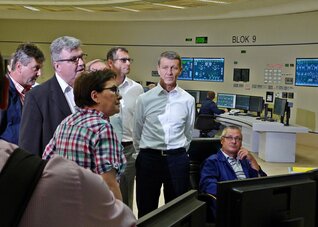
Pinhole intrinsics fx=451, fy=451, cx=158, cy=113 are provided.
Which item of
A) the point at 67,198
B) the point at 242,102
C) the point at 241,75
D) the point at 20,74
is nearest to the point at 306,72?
the point at 242,102

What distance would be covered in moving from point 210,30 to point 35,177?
11.7 metres

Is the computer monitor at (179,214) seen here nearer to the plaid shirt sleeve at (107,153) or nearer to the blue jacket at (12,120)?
the plaid shirt sleeve at (107,153)

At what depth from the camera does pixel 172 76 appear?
11.6ft

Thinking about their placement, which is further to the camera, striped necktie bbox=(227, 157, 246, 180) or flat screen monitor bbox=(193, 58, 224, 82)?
flat screen monitor bbox=(193, 58, 224, 82)

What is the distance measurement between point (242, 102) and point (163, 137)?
302 inches

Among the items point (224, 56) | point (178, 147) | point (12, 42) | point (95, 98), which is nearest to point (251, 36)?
point (224, 56)

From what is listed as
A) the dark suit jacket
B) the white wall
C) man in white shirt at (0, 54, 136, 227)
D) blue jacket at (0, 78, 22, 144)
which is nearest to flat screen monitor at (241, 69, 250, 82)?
the white wall

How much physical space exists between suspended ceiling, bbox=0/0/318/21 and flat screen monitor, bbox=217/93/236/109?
1992 millimetres

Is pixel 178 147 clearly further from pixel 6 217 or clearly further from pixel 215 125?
pixel 215 125

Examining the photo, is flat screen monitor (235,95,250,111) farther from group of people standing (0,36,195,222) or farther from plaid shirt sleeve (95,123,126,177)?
plaid shirt sleeve (95,123,126,177)

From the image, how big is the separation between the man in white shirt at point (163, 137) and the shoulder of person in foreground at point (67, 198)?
265 centimetres

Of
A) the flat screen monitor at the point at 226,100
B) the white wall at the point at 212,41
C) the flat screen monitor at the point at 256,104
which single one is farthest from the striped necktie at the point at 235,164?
the flat screen monitor at the point at 226,100

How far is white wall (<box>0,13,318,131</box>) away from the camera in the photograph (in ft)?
34.2

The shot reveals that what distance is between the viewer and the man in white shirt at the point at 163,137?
3518 mm
